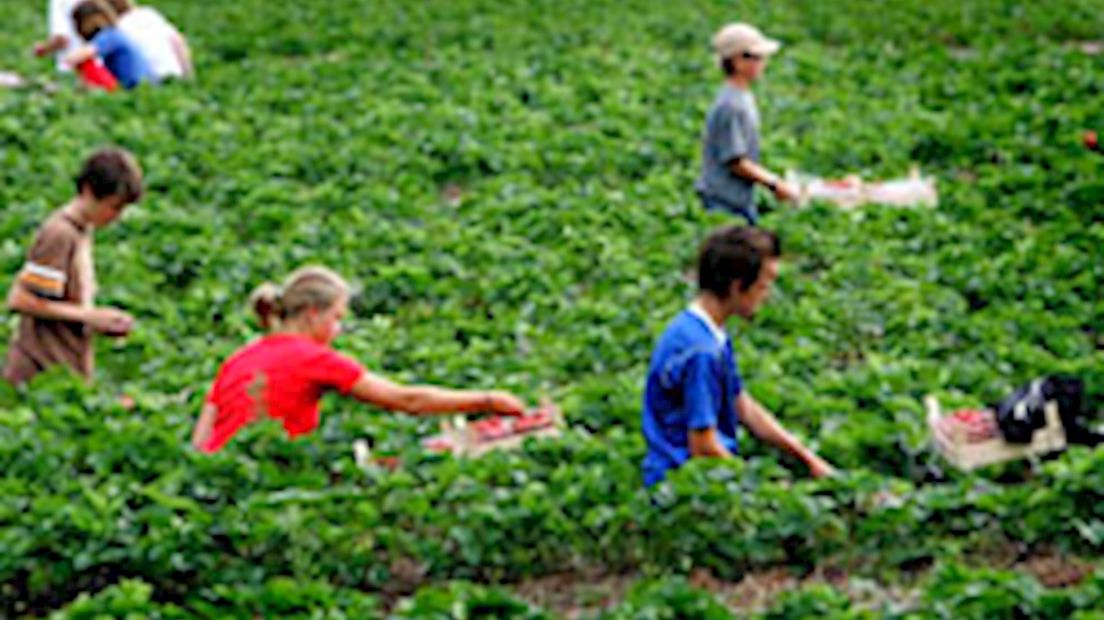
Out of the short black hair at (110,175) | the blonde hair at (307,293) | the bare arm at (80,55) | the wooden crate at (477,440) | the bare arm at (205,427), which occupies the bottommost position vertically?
the wooden crate at (477,440)

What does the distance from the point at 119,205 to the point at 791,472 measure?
2911mm

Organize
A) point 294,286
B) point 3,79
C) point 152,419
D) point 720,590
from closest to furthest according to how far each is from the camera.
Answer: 1. point 720,590
2. point 294,286
3. point 152,419
4. point 3,79

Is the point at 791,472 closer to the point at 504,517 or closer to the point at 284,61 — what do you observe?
the point at 504,517

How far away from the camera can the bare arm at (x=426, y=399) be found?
685 cm

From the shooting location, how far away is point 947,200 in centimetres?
1077

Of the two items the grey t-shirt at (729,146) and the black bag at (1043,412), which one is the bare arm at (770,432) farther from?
the grey t-shirt at (729,146)

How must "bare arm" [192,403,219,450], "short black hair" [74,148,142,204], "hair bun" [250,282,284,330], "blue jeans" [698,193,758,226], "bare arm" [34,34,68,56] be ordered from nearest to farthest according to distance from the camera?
"hair bun" [250,282,284,330] < "bare arm" [192,403,219,450] < "short black hair" [74,148,142,204] < "blue jeans" [698,193,758,226] < "bare arm" [34,34,68,56]

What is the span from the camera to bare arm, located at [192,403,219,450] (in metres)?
7.15

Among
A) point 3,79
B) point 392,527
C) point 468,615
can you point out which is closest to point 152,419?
point 392,527

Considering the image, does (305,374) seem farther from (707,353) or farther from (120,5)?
(120,5)

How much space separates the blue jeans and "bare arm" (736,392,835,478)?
3261 mm

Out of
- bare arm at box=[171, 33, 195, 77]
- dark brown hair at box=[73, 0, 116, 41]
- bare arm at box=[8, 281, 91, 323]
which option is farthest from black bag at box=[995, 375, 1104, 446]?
bare arm at box=[171, 33, 195, 77]

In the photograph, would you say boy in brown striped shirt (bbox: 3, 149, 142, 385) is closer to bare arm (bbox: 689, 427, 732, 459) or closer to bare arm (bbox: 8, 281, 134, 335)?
bare arm (bbox: 8, 281, 134, 335)

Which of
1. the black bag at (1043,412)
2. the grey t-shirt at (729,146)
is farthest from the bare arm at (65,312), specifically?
the black bag at (1043,412)
